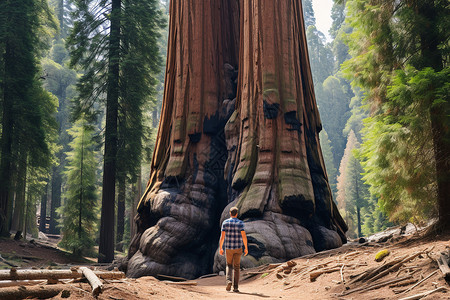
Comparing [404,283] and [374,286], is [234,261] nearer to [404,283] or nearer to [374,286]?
[374,286]

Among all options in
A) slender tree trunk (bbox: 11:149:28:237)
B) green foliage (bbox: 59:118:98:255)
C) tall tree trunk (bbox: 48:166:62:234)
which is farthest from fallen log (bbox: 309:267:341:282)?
tall tree trunk (bbox: 48:166:62:234)

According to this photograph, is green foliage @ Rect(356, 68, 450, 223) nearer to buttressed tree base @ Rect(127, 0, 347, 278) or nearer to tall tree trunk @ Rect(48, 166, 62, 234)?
buttressed tree base @ Rect(127, 0, 347, 278)

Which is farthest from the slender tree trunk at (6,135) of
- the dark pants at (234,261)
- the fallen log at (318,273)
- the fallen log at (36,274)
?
the fallen log at (318,273)

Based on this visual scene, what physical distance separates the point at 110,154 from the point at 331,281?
13514 mm

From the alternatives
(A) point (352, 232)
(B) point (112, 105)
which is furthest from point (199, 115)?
(A) point (352, 232)

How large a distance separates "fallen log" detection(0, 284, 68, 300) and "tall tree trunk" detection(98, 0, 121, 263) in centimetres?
1394

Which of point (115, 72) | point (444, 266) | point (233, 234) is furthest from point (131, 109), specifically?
point (444, 266)

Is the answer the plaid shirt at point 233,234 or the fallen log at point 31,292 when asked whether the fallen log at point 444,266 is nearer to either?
the plaid shirt at point 233,234

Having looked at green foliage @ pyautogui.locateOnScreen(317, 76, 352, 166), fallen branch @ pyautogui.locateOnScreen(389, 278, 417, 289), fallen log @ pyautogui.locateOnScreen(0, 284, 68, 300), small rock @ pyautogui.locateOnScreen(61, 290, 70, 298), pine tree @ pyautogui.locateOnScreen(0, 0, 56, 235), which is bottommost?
fallen branch @ pyautogui.locateOnScreen(389, 278, 417, 289)

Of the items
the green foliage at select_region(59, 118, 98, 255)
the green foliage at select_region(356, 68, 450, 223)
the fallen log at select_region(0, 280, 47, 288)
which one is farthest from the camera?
the green foliage at select_region(59, 118, 98, 255)

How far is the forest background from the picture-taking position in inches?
275

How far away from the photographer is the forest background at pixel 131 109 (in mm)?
6992

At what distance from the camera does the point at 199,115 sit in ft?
42.2

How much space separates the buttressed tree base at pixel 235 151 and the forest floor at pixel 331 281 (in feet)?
4.45
